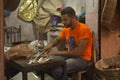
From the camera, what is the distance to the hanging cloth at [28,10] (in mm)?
4369

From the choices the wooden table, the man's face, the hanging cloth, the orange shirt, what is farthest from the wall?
the hanging cloth

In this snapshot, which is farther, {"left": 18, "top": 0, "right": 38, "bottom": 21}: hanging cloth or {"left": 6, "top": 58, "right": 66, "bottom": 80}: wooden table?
{"left": 18, "top": 0, "right": 38, "bottom": 21}: hanging cloth

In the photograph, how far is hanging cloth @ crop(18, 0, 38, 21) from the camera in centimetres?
437

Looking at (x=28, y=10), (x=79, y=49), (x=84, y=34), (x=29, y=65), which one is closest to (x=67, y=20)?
(x=84, y=34)

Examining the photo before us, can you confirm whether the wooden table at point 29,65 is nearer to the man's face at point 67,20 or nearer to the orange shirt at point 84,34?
the orange shirt at point 84,34

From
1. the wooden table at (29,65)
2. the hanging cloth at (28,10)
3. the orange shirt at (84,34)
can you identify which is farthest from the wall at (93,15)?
the hanging cloth at (28,10)

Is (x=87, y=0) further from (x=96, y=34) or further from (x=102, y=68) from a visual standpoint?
(x=102, y=68)

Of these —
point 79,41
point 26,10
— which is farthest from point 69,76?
point 26,10

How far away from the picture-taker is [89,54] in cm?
260

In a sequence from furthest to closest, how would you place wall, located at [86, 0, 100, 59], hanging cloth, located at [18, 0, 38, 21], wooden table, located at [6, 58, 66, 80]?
1. hanging cloth, located at [18, 0, 38, 21]
2. wall, located at [86, 0, 100, 59]
3. wooden table, located at [6, 58, 66, 80]

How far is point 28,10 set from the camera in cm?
440

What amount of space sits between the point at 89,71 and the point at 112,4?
0.86m

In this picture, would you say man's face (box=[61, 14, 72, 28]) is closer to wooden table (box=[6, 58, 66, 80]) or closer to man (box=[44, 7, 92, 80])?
man (box=[44, 7, 92, 80])

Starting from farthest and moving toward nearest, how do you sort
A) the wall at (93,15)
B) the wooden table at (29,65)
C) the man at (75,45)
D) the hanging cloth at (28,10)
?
the hanging cloth at (28,10), the wall at (93,15), the man at (75,45), the wooden table at (29,65)
